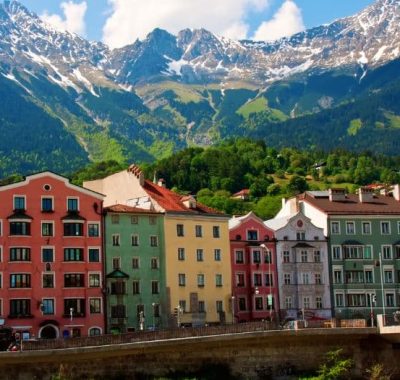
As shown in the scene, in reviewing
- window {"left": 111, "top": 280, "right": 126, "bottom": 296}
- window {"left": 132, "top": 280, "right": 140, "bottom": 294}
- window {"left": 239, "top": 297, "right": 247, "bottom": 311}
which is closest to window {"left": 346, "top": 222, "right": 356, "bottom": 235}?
window {"left": 239, "top": 297, "right": 247, "bottom": 311}

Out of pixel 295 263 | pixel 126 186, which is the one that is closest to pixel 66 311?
pixel 126 186

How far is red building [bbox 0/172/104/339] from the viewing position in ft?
298

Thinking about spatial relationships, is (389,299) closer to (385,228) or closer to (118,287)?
(385,228)

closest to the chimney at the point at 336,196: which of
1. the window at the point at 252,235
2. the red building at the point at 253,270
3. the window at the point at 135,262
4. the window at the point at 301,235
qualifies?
the window at the point at 301,235

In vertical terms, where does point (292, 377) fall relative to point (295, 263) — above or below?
below

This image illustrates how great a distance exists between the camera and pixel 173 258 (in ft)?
330

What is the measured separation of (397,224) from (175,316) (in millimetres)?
33383

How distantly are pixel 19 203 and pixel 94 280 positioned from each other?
1017 centimetres

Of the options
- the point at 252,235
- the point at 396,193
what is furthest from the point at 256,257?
the point at 396,193

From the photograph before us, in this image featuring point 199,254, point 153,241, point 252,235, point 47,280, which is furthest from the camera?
point 252,235

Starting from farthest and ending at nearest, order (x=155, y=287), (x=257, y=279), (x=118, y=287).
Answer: (x=257, y=279), (x=155, y=287), (x=118, y=287)

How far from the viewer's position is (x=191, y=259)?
10225 cm

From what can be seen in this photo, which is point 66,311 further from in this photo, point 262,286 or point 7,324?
point 262,286

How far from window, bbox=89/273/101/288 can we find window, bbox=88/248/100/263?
1335 millimetres
